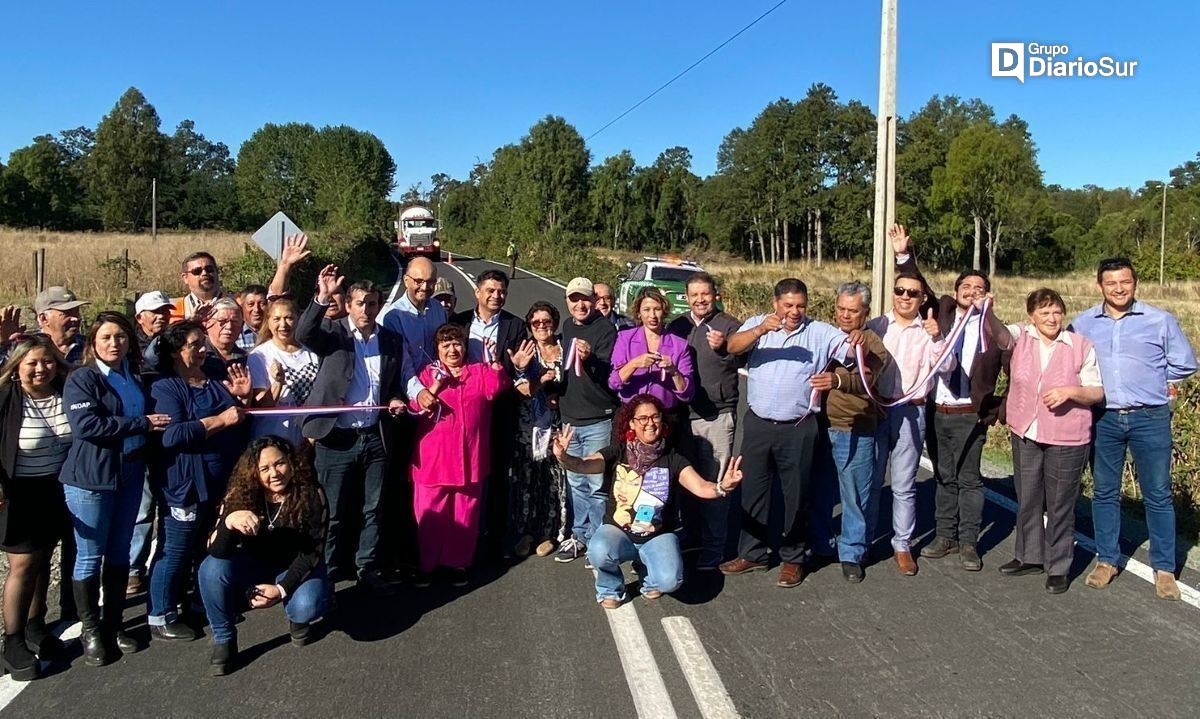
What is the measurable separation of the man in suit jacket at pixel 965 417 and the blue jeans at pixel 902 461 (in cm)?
24

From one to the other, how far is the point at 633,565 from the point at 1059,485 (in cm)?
264

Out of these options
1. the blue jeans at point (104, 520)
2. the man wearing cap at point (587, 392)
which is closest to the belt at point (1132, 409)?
the man wearing cap at point (587, 392)

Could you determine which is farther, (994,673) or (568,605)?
(568,605)

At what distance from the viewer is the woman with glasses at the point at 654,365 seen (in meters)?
5.27

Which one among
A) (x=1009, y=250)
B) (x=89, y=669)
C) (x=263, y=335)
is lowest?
(x=89, y=669)

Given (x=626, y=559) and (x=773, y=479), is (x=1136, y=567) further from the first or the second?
(x=626, y=559)

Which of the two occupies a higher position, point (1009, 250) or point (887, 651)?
point (1009, 250)

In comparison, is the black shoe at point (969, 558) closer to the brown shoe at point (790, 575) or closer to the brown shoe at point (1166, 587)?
the brown shoe at point (1166, 587)

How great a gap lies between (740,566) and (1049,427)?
2.05 m

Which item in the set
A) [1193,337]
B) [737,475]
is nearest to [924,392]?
[737,475]

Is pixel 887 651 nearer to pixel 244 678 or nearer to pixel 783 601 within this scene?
pixel 783 601

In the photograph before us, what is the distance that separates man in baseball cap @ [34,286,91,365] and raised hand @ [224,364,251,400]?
0.84m

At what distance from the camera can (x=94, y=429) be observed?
13.0 feet

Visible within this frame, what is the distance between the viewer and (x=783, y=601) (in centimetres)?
494
